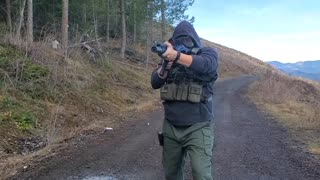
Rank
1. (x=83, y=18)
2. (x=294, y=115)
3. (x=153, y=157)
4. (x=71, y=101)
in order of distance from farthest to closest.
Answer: (x=83, y=18), (x=294, y=115), (x=71, y=101), (x=153, y=157)

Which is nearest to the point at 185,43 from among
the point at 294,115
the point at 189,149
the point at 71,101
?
the point at 189,149

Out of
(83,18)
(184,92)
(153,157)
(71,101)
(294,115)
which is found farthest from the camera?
(83,18)

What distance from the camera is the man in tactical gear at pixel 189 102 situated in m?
3.85

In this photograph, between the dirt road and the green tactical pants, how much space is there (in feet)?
7.34

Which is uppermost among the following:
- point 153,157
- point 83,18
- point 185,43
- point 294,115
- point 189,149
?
point 83,18

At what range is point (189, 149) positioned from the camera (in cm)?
396

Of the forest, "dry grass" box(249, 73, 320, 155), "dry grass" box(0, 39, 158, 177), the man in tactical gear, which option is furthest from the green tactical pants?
the forest

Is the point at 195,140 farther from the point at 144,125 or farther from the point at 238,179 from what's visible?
the point at 144,125

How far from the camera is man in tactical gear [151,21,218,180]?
385 centimetres

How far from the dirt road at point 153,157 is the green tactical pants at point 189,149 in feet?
7.34

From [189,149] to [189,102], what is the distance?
17.7 inches

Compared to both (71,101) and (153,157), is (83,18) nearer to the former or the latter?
(71,101)

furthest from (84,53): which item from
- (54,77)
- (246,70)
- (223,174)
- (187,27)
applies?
(246,70)

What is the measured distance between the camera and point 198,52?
3939mm
